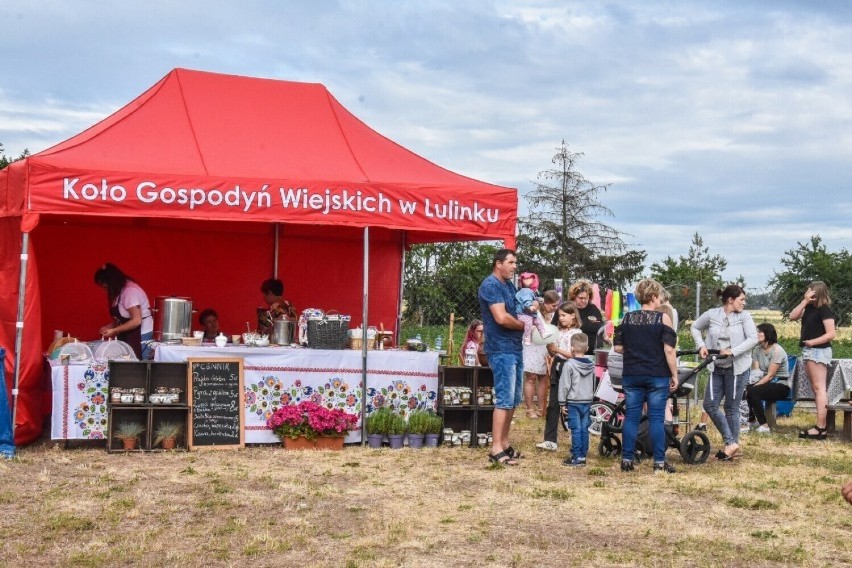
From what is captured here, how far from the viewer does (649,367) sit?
339 inches

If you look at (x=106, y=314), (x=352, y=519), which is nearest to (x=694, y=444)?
(x=352, y=519)

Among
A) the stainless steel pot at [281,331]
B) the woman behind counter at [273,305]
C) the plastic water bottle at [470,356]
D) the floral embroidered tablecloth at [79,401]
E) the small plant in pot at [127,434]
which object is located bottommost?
the small plant in pot at [127,434]

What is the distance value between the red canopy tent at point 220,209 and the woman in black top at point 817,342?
141 inches

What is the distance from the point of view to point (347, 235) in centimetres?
1287

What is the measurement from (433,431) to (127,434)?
9.27ft

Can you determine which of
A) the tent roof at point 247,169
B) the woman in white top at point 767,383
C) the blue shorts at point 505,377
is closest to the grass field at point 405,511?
the blue shorts at point 505,377

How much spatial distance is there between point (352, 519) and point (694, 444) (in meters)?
3.95

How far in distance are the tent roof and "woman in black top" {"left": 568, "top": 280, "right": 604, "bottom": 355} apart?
2388 mm

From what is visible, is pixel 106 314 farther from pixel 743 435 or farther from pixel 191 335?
pixel 743 435

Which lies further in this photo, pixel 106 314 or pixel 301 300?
pixel 301 300

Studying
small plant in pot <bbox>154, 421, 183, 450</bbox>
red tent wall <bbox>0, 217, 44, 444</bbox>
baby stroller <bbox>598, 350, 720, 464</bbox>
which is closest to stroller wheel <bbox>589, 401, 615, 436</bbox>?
baby stroller <bbox>598, 350, 720, 464</bbox>

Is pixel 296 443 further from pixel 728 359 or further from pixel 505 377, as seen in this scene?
pixel 728 359

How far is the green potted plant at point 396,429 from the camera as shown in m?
9.88

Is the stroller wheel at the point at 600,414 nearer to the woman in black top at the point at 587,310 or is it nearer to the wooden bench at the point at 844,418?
the woman in black top at the point at 587,310
